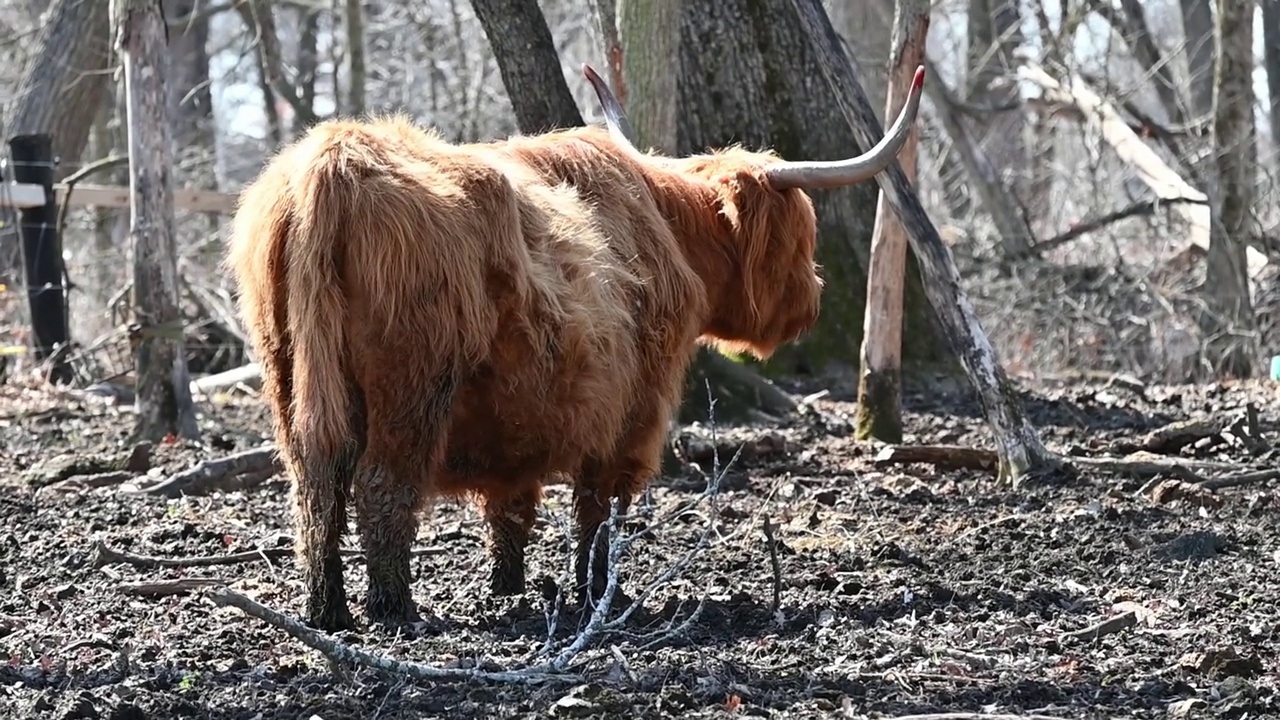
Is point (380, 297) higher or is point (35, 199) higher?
point (35, 199)

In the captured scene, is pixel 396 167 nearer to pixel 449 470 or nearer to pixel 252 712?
pixel 449 470

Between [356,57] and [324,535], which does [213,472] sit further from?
[356,57]

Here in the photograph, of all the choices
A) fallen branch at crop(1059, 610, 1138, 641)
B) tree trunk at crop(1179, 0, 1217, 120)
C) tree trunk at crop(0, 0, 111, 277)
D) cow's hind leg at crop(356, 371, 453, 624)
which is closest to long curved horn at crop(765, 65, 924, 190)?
fallen branch at crop(1059, 610, 1138, 641)

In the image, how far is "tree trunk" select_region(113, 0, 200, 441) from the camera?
26.9 ft

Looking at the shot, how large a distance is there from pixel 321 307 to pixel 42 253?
7.69 meters

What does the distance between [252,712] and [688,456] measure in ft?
13.8

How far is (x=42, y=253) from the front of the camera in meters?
11.4

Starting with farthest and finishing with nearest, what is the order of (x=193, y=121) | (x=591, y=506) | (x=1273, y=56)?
1. (x=193, y=121)
2. (x=1273, y=56)
3. (x=591, y=506)

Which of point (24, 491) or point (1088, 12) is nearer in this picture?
point (24, 491)

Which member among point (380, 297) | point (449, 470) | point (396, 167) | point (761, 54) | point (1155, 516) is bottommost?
point (1155, 516)

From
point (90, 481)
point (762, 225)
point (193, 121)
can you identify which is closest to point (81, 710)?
point (762, 225)

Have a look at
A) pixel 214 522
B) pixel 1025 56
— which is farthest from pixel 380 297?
pixel 1025 56

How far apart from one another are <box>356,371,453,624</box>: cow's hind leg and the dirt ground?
0.17 meters

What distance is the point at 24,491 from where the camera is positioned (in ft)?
24.6
